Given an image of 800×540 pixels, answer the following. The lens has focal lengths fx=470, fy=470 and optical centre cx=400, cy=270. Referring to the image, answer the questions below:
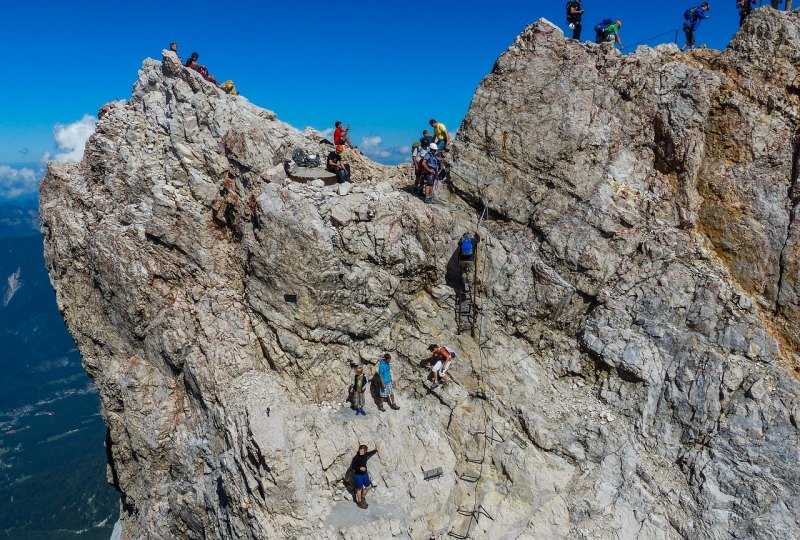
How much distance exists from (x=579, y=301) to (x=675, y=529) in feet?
36.2

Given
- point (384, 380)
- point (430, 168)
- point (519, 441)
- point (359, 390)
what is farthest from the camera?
point (430, 168)

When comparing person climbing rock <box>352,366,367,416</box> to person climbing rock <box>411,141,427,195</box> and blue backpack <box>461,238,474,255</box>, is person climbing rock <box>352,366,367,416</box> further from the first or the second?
person climbing rock <box>411,141,427,195</box>

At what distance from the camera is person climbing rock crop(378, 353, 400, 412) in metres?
24.5

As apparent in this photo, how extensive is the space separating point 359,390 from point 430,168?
41.4 ft

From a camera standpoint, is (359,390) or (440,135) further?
(440,135)

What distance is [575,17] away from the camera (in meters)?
25.9

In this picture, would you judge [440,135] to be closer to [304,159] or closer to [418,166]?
[418,166]

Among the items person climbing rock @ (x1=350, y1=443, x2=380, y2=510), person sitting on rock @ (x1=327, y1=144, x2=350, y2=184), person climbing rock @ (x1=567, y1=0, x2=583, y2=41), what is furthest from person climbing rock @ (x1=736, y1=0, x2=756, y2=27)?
person climbing rock @ (x1=350, y1=443, x2=380, y2=510)

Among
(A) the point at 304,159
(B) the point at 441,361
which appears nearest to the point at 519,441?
(B) the point at 441,361

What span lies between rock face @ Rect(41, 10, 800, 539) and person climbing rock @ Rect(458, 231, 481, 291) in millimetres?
772

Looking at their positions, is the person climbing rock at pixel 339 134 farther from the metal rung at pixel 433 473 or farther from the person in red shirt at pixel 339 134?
the metal rung at pixel 433 473

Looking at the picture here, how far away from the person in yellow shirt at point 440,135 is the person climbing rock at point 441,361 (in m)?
12.3

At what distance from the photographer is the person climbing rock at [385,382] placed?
24.5 meters

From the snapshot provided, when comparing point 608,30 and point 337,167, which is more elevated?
point 608,30
